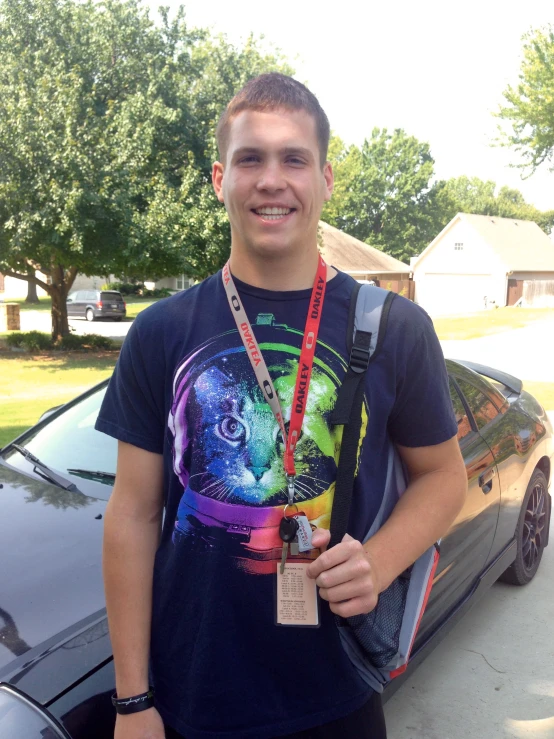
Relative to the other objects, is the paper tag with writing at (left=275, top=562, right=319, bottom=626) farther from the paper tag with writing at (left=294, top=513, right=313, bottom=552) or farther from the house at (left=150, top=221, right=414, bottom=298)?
the house at (left=150, top=221, right=414, bottom=298)

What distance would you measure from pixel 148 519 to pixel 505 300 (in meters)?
44.1

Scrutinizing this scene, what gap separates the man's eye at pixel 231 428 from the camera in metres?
1.39

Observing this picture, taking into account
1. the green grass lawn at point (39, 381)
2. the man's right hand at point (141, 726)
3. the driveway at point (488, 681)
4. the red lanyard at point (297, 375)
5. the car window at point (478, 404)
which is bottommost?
the green grass lawn at point (39, 381)

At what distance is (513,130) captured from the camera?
81.4 feet

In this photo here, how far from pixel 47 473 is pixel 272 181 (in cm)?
200

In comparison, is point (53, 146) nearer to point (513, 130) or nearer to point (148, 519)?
point (148, 519)

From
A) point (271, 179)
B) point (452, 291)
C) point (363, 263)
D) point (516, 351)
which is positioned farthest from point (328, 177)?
point (363, 263)

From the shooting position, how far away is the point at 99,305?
29234 millimetres

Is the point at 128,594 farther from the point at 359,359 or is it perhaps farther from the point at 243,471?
the point at 359,359

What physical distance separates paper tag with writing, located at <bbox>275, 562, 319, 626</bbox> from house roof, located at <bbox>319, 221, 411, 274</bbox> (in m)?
40.8

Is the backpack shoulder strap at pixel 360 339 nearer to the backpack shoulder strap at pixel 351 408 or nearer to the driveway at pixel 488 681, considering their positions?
the backpack shoulder strap at pixel 351 408

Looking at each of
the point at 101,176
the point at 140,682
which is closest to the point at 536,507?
the point at 140,682

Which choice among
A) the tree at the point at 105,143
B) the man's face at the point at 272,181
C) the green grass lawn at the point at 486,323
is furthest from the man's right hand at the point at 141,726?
the green grass lawn at the point at 486,323

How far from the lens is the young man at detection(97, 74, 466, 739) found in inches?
53.8
